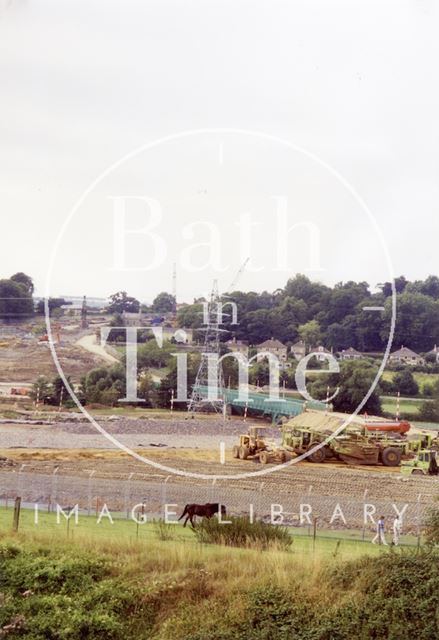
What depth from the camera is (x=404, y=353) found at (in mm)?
7129

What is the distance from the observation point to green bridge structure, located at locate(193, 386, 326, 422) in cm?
716

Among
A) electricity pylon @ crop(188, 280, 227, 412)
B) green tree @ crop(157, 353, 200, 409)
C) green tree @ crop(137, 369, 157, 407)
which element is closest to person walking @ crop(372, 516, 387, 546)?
electricity pylon @ crop(188, 280, 227, 412)

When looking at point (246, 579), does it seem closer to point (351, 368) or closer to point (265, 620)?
point (265, 620)

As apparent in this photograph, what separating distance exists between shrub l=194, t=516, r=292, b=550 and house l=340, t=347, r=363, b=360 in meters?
1.36

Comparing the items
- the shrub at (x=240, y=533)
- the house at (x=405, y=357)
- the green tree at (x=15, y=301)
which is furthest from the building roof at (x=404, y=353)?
the green tree at (x=15, y=301)

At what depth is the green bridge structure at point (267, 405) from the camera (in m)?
7.16

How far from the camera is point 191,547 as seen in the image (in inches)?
262

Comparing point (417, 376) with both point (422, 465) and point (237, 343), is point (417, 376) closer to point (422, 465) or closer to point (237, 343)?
point (422, 465)

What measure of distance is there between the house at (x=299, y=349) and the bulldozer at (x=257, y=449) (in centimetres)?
61

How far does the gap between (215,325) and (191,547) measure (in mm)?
1650

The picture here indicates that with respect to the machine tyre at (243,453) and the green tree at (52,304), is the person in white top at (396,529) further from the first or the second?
the green tree at (52,304)

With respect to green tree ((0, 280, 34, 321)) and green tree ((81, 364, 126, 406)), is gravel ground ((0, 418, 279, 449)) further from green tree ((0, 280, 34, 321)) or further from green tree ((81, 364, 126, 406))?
green tree ((0, 280, 34, 321))

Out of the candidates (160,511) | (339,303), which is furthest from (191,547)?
(339,303)

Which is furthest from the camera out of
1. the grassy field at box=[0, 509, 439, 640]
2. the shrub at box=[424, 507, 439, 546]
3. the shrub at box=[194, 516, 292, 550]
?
the shrub at box=[194, 516, 292, 550]
